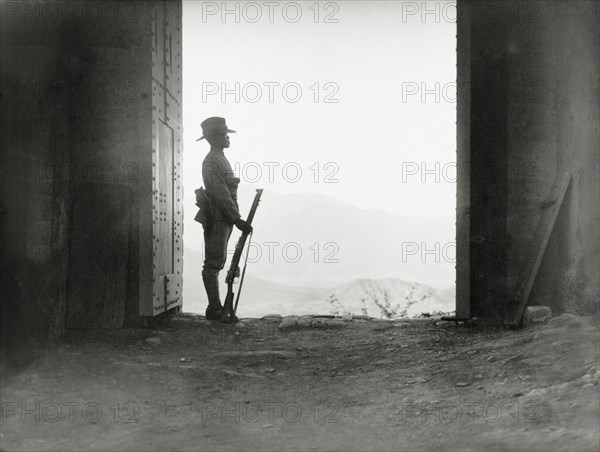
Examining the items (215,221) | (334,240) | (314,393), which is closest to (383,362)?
(314,393)

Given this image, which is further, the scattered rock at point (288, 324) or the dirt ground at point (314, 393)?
the scattered rock at point (288, 324)

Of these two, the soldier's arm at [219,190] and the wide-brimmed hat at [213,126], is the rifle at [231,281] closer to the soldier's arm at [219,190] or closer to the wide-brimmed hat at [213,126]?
the soldier's arm at [219,190]

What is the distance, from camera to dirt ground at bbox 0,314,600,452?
13.1 feet

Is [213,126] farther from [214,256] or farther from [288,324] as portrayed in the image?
[288,324]

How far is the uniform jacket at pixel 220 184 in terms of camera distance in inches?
318

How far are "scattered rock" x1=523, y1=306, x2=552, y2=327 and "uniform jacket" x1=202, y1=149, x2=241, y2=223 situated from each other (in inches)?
136

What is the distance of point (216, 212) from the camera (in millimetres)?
8164

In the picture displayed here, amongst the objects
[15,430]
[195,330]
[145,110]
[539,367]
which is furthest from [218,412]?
[145,110]

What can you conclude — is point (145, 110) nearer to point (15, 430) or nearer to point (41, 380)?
point (41, 380)

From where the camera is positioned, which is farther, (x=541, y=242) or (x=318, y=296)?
(x=318, y=296)

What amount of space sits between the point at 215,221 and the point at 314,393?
3.52 metres

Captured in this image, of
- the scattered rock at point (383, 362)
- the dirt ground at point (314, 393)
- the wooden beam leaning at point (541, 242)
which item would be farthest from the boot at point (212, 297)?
the wooden beam leaning at point (541, 242)

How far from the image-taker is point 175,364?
5.86 meters

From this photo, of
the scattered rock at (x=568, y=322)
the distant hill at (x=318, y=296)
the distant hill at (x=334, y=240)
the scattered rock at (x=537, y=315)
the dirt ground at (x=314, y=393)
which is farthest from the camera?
the distant hill at (x=334, y=240)
